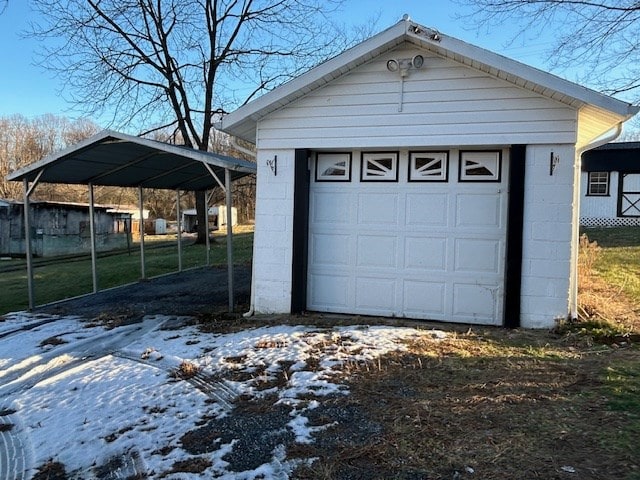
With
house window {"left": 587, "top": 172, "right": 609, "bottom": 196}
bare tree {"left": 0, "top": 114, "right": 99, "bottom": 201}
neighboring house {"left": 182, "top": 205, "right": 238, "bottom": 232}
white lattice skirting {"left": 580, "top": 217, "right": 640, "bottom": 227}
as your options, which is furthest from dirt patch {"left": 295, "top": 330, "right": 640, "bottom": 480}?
bare tree {"left": 0, "top": 114, "right": 99, "bottom": 201}

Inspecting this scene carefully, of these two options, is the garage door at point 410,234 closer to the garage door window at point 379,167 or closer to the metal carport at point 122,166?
the garage door window at point 379,167

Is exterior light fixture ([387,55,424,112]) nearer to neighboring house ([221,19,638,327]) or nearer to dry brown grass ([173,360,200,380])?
neighboring house ([221,19,638,327])

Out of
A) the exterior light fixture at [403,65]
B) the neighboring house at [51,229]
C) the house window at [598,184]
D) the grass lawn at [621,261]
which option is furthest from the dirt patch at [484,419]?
the house window at [598,184]

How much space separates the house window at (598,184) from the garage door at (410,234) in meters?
21.7

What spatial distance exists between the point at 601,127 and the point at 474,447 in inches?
217

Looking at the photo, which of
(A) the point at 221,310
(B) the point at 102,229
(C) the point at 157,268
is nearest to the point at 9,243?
(B) the point at 102,229

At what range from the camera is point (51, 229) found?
81.0ft

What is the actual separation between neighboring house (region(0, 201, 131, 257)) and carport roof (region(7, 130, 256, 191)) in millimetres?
14332

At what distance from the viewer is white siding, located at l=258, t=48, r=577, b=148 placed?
610 cm

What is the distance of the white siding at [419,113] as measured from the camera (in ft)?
20.0

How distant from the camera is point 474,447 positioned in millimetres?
3135

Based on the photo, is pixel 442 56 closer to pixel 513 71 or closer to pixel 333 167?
pixel 513 71

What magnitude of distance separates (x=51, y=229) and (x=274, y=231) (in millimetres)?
21814

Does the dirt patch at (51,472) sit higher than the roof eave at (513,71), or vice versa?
the roof eave at (513,71)
